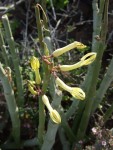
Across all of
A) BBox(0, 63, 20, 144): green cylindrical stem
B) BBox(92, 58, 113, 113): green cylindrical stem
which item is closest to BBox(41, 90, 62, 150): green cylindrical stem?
BBox(0, 63, 20, 144): green cylindrical stem

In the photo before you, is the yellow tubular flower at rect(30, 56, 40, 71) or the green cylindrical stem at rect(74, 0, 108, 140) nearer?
the yellow tubular flower at rect(30, 56, 40, 71)

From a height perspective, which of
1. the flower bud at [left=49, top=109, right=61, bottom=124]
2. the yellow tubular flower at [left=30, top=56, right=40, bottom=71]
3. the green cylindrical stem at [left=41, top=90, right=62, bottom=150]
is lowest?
the green cylindrical stem at [left=41, top=90, right=62, bottom=150]

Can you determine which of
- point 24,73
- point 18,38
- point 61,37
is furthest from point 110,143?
point 18,38

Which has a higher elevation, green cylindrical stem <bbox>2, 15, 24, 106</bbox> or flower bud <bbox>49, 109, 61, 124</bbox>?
flower bud <bbox>49, 109, 61, 124</bbox>

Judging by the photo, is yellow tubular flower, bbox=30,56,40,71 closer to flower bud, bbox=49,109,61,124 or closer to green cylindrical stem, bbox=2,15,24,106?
flower bud, bbox=49,109,61,124

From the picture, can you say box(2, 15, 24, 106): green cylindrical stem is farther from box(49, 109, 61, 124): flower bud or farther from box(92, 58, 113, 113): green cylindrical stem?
box(49, 109, 61, 124): flower bud

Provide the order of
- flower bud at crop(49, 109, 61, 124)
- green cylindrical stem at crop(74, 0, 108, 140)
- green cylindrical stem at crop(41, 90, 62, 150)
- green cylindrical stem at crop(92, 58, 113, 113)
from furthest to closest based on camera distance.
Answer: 1. green cylindrical stem at crop(92, 58, 113, 113)
2. green cylindrical stem at crop(74, 0, 108, 140)
3. green cylindrical stem at crop(41, 90, 62, 150)
4. flower bud at crop(49, 109, 61, 124)

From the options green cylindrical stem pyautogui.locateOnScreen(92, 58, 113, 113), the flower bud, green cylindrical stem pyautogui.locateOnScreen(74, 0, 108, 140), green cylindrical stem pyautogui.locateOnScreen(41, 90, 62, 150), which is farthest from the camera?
green cylindrical stem pyautogui.locateOnScreen(92, 58, 113, 113)

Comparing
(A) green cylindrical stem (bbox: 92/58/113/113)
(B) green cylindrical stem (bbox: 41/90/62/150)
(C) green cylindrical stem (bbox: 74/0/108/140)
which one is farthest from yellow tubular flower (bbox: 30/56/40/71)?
(A) green cylindrical stem (bbox: 92/58/113/113)

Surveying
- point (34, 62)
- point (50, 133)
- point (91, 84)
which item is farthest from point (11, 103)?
point (34, 62)
